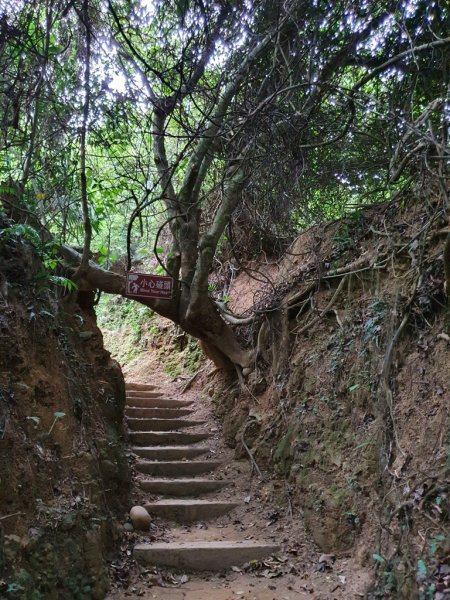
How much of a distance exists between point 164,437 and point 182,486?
104 centimetres

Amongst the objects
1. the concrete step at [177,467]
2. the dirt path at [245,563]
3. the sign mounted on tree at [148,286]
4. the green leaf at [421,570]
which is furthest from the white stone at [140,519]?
the green leaf at [421,570]

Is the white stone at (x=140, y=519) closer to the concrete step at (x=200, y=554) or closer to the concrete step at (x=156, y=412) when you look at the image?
the concrete step at (x=200, y=554)

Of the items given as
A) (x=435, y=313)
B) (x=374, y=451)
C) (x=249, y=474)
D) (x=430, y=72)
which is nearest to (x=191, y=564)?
(x=249, y=474)

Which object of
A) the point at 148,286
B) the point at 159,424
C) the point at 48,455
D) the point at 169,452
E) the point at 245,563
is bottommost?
the point at 245,563

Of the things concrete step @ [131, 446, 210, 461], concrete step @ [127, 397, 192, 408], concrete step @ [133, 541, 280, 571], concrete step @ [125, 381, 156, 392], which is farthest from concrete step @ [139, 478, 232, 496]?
concrete step @ [125, 381, 156, 392]

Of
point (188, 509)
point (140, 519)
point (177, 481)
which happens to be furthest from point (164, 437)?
point (140, 519)

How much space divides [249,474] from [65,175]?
12.7ft

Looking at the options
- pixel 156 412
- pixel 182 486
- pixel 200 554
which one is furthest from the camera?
pixel 156 412

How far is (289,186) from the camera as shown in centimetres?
543

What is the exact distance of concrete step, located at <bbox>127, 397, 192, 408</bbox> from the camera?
23.9 feet

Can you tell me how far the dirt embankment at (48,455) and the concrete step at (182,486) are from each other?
54 cm

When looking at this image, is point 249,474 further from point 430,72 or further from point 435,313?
point 430,72

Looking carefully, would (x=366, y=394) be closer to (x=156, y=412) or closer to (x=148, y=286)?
(x=148, y=286)

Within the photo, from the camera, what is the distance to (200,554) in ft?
14.1
